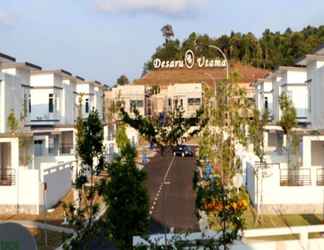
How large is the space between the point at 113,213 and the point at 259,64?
102167 millimetres

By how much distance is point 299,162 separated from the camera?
93.2 feet

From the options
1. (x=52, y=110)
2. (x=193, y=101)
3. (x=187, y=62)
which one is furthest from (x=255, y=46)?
(x=52, y=110)

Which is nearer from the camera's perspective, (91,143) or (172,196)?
(91,143)

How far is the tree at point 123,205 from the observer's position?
10398 millimetres

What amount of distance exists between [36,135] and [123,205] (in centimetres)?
2486

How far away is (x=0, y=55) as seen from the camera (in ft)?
101

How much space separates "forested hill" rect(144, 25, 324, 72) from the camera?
333 feet

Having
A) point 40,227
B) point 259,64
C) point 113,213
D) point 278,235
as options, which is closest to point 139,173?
point 113,213

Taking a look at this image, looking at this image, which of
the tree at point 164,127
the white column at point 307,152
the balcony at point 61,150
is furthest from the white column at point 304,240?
the balcony at point 61,150

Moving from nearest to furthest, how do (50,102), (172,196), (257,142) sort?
(257,142) < (172,196) < (50,102)

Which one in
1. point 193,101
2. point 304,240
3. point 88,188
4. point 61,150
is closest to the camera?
point 88,188

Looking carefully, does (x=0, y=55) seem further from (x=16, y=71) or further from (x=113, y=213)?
(x=113, y=213)

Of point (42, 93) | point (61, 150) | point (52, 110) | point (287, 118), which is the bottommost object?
point (61, 150)

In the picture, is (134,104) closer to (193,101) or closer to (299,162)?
(299,162)
